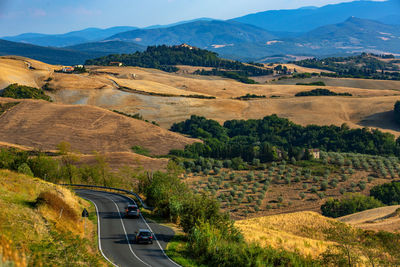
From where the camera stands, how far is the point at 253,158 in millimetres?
92312

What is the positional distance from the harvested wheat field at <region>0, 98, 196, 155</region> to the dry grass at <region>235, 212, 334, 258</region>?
191 feet

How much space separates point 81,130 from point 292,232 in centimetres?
8037

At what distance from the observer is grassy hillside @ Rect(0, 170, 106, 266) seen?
56.3 ft

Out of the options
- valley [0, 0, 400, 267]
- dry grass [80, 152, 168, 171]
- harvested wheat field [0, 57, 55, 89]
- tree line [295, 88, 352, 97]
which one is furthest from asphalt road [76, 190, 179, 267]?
tree line [295, 88, 352, 97]

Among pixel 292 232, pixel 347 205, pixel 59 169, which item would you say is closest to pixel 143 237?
pixel 292 232

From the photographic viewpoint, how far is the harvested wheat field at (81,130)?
100688 mm

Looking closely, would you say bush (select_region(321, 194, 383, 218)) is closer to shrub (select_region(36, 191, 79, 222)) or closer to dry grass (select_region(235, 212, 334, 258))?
dry grass (select_region(235, 212, 334, 258))

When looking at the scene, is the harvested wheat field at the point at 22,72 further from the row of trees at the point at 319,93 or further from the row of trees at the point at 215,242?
the row of trees at the point at 215,242

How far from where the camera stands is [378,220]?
4622 centimetres

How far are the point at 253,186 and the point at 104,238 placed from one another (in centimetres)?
4435

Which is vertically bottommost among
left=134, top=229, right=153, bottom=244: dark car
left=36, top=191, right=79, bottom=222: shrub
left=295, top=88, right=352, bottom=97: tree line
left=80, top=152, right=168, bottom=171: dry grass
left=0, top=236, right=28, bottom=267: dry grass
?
left=80, top=152, right=168, bottom=171: dry grass

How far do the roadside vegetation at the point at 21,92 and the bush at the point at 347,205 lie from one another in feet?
385

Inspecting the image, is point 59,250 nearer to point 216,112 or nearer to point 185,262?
point 185,262

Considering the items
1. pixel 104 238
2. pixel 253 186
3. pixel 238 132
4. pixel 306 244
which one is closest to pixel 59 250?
pixel 104 238
